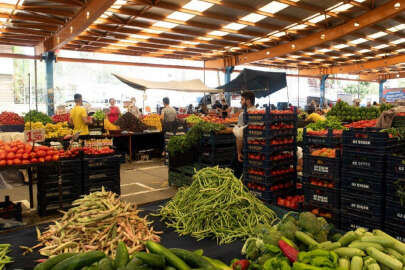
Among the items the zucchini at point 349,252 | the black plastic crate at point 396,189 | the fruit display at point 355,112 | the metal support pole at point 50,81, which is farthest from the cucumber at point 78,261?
the metal support pole at point 50,81

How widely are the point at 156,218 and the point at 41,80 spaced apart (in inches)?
696

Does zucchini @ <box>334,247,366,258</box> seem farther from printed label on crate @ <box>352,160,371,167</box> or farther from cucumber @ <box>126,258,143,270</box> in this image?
printed label on crate @ <box>352,160,371,167</box>

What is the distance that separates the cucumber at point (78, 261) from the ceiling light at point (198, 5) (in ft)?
33.4

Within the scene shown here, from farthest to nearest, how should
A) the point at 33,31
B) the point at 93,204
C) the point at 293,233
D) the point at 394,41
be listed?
the point at 394,41 → the point at 33,31 → the point at 93,204 → the point at 293,233

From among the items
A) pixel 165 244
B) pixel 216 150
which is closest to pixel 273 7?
pixel 216 150

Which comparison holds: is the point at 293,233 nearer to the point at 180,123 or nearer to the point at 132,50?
the point at 180,123

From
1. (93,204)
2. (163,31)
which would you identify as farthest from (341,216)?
(163,31)

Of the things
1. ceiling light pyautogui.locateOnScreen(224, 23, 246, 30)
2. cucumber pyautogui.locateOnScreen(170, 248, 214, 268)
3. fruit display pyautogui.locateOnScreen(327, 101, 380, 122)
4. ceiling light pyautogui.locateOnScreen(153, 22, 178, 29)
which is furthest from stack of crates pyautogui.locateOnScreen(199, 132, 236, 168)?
ceiling light pyautogui.locateOnScreen(224, 23, 246, 30)

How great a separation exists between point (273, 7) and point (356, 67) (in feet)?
52.7

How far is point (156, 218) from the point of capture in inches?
115

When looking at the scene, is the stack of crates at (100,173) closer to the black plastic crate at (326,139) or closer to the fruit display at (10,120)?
the black plastic crate at (326,139)

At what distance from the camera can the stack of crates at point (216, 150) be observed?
6340 millimetres

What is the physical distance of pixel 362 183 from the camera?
346 cm

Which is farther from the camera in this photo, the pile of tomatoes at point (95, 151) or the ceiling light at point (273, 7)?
the ceiling light at point (273, 7)
